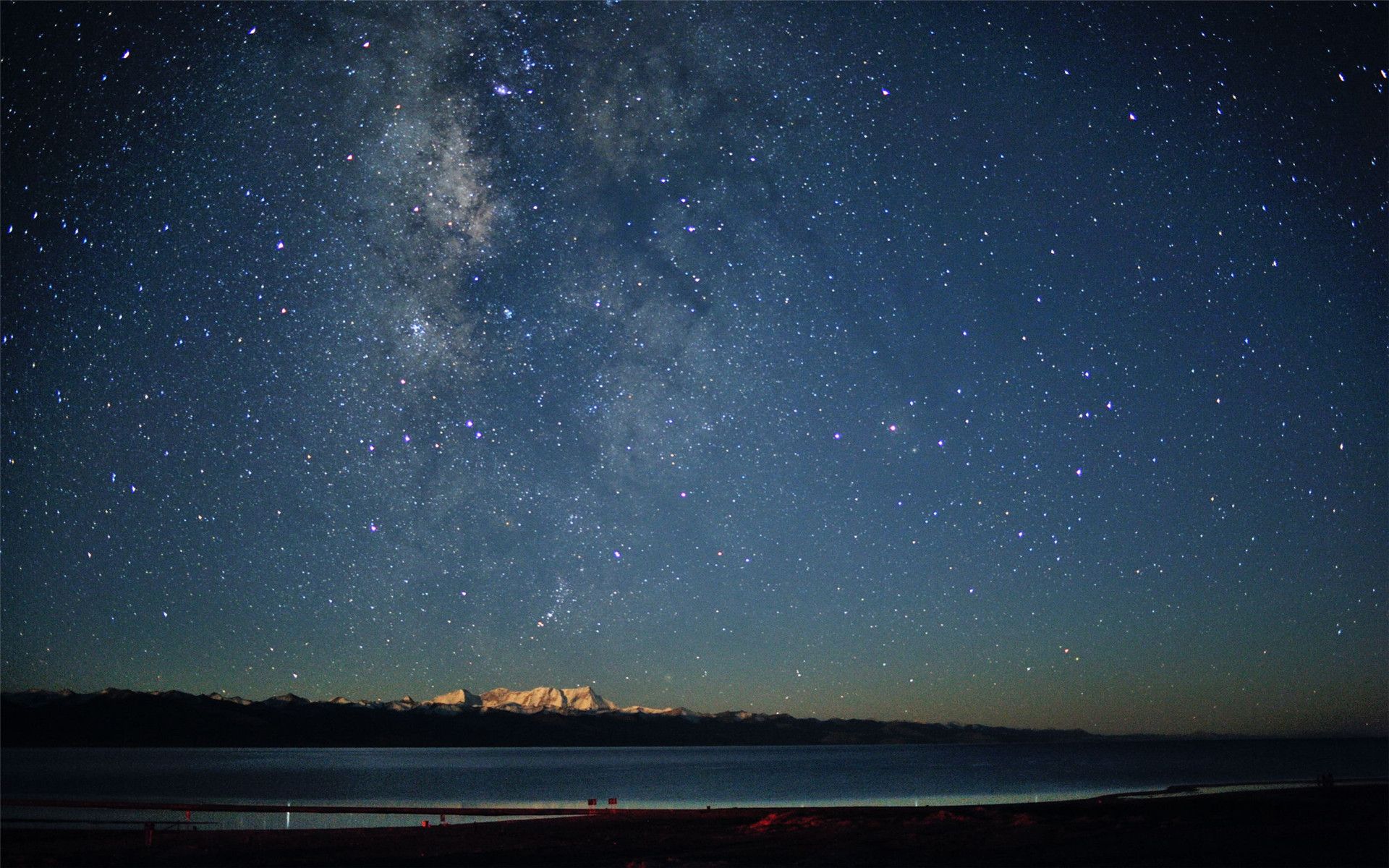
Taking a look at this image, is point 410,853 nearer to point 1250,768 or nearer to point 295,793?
point 295,793

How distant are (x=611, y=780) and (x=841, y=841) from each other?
219ft

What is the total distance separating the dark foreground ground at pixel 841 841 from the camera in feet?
58.6

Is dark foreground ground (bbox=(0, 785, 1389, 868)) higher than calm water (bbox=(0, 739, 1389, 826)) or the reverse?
higher

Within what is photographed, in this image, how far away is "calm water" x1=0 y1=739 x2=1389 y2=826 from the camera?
178 ft

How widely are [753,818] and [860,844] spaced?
28.6 ft

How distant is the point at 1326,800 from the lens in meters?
27.9

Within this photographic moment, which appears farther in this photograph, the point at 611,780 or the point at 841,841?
the point at 611,780

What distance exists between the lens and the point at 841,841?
21141mm

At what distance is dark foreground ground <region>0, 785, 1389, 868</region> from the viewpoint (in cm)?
1788

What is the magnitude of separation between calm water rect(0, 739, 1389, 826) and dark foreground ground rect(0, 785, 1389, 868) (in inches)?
474

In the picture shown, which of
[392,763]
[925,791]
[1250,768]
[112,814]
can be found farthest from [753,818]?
[392,763]

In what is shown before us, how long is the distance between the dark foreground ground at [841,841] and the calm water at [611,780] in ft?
39.5

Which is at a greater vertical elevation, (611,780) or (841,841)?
(841,841)

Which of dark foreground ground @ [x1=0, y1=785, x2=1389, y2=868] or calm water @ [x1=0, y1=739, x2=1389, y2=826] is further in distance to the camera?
calm water @ [x1=0, y1=739, x2=1389, y2=826]
